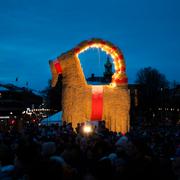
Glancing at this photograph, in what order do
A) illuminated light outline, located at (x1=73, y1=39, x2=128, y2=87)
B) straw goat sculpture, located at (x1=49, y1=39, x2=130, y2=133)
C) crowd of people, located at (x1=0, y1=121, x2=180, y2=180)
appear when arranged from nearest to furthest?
crowd of people, located at (x1=0, y1=121, x2=180, y2=180), straw goat sculpture, located at (x1=49, y1=39, x2=130, y2=133), illuminated light outline, located at (x1=73, y1=39, x2=128, y2=87)

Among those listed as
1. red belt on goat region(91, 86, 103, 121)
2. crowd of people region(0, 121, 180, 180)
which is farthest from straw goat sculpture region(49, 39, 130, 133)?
crowd of people region(0, 121, 180, 180)

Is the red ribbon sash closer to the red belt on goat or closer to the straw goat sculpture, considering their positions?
the straw goat sculpture

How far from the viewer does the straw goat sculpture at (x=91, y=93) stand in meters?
21.5

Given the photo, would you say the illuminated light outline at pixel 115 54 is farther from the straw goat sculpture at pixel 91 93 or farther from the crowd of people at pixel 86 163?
the crowd of people at pixel 86 163

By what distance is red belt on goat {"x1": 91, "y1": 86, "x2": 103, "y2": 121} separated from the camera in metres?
21.8

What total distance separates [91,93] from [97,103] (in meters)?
0.53

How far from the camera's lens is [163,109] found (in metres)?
67.9

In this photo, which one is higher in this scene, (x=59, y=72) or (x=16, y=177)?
(x=59, y=72)

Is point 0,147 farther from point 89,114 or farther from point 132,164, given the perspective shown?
point 89,114

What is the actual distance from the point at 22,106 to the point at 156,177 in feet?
138

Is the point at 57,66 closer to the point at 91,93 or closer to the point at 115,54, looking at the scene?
the point at 91,93

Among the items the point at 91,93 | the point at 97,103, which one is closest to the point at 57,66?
the point at 91,93

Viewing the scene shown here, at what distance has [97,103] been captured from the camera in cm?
2184

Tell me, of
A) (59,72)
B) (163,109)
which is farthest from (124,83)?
(163,109)
